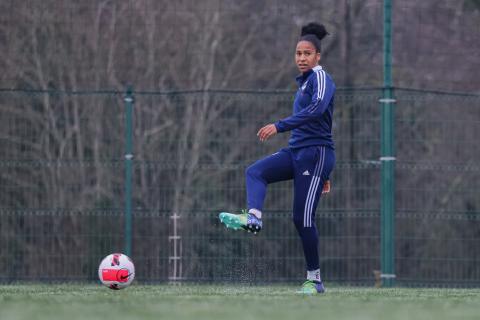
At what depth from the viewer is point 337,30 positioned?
514 inches

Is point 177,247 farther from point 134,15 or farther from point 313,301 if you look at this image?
point 313,301

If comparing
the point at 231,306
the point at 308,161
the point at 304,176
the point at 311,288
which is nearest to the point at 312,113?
the point at 308,161

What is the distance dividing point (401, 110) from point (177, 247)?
261 cm

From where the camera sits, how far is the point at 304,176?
895 centimetres

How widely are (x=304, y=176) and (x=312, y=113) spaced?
470 mm

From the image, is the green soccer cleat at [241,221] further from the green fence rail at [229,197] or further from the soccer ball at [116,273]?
the green fence rail at [229,197]

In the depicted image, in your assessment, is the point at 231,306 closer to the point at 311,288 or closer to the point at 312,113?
the point at 311,288

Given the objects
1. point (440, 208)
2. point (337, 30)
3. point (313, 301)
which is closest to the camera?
point (313, 301)

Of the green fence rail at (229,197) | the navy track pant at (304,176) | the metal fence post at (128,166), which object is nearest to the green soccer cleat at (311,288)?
the navy track pant at (304,176)

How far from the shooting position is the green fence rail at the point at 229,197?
12.1 meters

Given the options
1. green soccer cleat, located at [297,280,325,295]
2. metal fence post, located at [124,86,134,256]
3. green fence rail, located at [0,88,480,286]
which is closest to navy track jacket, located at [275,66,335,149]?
green soccer cleat, located at [297,280,325,295]

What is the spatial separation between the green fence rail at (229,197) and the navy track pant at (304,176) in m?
3.11

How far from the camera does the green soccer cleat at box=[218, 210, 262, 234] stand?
861 centimetres

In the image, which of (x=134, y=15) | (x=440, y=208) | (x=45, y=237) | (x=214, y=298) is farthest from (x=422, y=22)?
(x=214, y=298)
